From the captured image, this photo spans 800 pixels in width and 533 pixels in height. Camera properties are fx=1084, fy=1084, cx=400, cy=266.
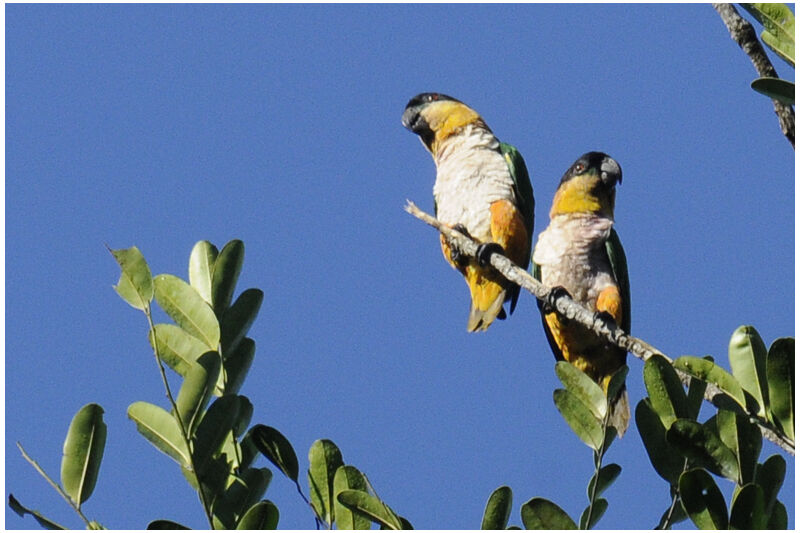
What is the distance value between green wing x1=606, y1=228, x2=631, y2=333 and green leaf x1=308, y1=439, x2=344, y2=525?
3.09m

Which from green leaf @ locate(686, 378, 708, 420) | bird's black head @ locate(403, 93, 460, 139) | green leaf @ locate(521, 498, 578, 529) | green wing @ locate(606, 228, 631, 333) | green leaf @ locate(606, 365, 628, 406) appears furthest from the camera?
bird's black head @ locate(403, 93, 460, 139)

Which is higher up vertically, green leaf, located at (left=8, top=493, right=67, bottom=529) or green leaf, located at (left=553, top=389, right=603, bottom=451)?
green leaf, located at (left=553, top=389, right=603, bottom=451)

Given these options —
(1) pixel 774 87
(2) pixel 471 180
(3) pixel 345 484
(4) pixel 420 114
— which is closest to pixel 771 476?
(1) pixel 774 87

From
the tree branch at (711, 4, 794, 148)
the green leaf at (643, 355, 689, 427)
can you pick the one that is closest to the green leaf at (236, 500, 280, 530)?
the green leaf at (643, 355, 689, 427)

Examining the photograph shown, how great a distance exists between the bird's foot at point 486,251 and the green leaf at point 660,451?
9.36 ft

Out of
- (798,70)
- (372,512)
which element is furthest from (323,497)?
(798,70)

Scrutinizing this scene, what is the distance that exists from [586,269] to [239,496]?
3.23 meters

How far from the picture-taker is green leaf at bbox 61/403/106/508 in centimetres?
272

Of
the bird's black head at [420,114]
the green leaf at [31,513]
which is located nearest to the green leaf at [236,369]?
the green leaf at [31,513]

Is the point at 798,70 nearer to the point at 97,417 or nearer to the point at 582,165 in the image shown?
the point at 97,417

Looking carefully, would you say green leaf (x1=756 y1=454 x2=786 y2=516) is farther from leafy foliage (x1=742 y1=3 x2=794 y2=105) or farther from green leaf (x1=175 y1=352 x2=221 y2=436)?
green leaf (x1=175 y1=352 x2=221 y2=436)

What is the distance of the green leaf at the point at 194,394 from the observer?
2.78 m

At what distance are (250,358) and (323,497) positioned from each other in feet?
1.44

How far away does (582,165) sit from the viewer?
20.8ft
